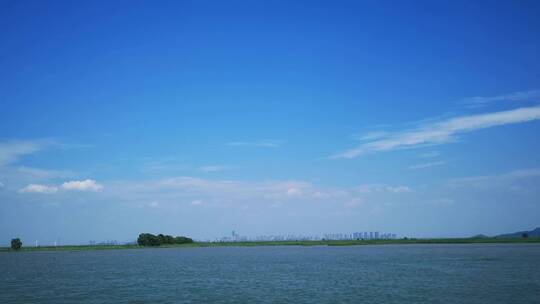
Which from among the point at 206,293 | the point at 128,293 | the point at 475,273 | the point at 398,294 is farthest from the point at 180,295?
the point at 475,273

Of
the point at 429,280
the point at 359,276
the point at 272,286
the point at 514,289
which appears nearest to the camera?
the point at 514,289

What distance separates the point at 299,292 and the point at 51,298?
85.6 ft

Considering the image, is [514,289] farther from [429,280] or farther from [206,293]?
[206,293]

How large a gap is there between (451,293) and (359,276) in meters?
21.3

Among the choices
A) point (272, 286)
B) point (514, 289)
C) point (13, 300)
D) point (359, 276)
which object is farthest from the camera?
point (359, 276)

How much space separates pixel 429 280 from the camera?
5984 cm

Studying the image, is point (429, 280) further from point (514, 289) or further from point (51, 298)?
point (51, 298)

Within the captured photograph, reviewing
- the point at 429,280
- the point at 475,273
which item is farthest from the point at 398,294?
the point at 475,273

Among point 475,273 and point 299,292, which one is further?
point 475,273

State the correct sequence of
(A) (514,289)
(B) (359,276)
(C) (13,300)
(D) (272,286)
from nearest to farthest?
(C) (13,300) < (A) (514,289) < (D) (272,286) < (B) (359,276)

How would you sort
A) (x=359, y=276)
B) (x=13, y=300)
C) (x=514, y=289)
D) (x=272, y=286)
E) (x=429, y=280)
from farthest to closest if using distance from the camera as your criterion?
(x=359, y=276) → (x=429, y=280) → (x=272, y=286) → (x=514, y=289) → (x=13, y=300)

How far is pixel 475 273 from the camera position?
67.8 m

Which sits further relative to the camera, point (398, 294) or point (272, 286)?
point (272, 286)

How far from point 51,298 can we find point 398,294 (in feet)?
118
